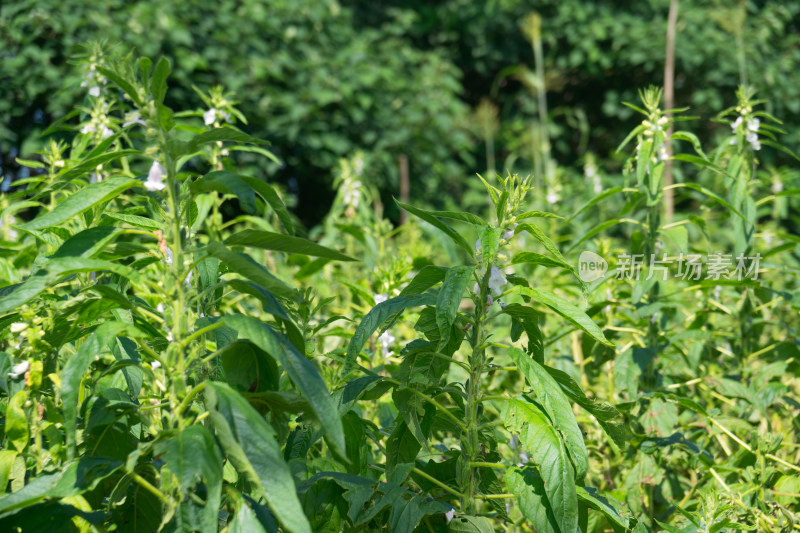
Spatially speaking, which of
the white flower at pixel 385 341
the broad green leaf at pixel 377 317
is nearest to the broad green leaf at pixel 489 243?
the broad green leaf at pixel 377 317

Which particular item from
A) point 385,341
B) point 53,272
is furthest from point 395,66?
point 53,272

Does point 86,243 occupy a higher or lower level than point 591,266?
lower

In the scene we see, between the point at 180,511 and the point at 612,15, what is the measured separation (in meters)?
8.08

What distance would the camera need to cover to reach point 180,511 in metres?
0.93

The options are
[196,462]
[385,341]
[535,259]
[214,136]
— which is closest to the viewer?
[196,462]

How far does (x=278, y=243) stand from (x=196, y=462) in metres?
0.32

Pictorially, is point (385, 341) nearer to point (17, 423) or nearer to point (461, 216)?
point (461, 216)

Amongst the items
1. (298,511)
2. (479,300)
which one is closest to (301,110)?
(479,300)

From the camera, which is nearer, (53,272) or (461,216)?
(53,272)

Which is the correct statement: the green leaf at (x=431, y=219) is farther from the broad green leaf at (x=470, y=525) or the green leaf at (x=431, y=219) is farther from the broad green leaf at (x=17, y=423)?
the broad green leaf at (x=17, y=423)

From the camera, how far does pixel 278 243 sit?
1.00m

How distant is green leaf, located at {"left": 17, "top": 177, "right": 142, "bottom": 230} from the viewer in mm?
986

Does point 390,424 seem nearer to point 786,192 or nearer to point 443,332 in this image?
point 443,332

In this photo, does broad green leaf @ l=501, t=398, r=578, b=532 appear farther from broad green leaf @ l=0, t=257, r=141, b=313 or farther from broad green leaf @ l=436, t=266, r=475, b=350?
broad green leaf @ l=0, t=257, r=141, b=313
